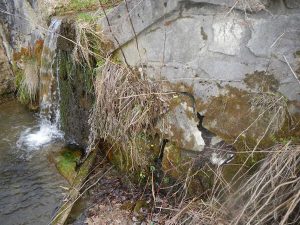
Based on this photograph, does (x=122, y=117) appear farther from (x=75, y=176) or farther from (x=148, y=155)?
(x=75, y=176)

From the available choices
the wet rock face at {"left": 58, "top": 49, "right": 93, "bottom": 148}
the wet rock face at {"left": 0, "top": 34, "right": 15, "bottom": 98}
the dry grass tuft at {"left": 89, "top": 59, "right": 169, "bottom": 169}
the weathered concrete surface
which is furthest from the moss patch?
the wet rock face at {"left": 0, "top": 34, "right": 15, "bottom": 98}

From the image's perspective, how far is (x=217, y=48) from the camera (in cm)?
318

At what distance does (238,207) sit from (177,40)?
5.71 ft

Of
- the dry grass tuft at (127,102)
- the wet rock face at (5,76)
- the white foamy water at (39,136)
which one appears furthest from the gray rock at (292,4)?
the wet rock face at (5,76)

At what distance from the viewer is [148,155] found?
3951 millimetres

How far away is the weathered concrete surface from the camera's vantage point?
284cm

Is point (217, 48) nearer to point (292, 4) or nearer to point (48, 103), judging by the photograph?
point (292, 4)

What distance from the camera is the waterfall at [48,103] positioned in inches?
212

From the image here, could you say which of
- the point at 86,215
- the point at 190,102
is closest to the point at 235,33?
the point at 190,102

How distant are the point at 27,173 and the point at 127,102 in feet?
6.59

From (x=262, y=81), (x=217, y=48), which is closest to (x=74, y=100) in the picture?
(x=217, y=48)

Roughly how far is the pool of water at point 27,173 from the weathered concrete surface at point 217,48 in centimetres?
192

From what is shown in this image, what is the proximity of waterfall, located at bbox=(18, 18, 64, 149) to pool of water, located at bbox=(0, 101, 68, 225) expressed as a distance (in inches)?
0.6

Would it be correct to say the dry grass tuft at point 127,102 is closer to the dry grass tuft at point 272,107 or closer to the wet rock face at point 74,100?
the wet rock face at point 74,100
